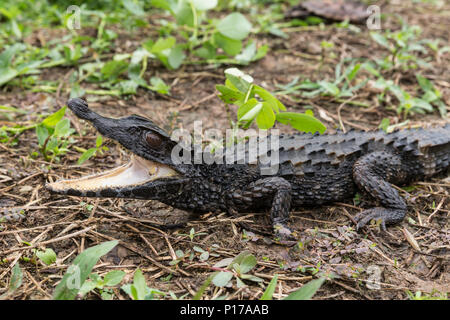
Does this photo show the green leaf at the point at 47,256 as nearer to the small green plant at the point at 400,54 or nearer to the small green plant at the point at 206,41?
the small green plant at the point at 206,41

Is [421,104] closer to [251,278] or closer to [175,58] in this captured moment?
[175,58]

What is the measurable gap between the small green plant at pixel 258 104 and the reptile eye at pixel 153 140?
25.3 inches

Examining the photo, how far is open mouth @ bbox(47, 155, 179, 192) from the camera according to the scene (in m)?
3.10

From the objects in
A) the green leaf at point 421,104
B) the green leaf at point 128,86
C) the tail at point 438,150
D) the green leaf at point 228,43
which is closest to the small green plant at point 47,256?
the green leaf at point 128,86

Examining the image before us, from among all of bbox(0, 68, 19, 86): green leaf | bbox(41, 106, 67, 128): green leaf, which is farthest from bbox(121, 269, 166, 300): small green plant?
bbox(0, 68, 19, 86): green leaf

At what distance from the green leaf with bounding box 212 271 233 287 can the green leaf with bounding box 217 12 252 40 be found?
10.8 feet

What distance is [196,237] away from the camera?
3361 mm

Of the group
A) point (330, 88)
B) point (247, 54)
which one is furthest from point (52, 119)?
point (330, 88)

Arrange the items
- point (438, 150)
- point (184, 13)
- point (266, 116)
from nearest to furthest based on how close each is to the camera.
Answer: point (266, 116) < point (438, 150) < point (184, 13)

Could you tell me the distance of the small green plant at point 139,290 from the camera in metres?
2.50

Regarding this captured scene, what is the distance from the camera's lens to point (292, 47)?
6426 millimetres

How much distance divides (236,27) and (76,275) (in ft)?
12.1

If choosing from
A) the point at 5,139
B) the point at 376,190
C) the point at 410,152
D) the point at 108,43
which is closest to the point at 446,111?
the point at 410,152

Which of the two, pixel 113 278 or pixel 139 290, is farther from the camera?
pixel 113 278
